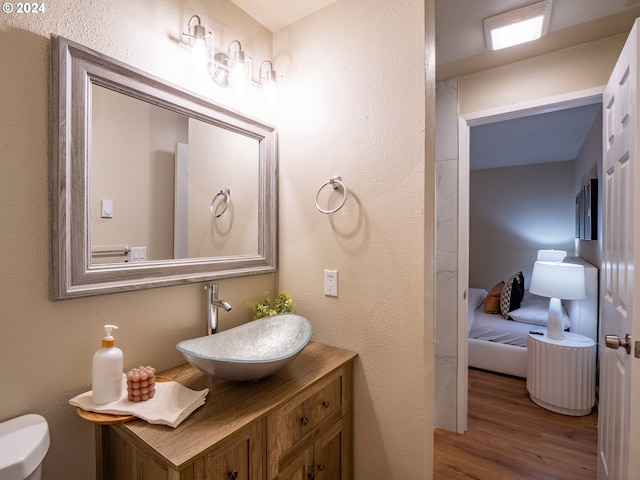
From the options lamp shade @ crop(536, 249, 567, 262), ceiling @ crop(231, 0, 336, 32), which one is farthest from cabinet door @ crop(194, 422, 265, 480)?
lamp shade @ crop(536, 249, 567, 262)

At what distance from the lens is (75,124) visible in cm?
97

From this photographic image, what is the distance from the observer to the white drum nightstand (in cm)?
242

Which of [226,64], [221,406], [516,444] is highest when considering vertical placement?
[226,64]

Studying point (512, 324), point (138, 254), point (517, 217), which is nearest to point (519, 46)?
point (138, 254)

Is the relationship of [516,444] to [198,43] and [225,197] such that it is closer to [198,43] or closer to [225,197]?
[225,197]

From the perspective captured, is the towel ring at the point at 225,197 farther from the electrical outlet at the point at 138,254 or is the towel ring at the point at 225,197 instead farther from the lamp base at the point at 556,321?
the lamp base at the point at 556,321

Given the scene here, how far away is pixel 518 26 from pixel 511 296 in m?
2.78

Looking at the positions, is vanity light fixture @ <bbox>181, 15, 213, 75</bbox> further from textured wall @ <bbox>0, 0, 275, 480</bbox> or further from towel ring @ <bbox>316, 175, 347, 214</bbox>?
towel ring @ <bbox>316, 175, 347, 214</bbox>

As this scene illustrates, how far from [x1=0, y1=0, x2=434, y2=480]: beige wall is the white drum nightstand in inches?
72.4

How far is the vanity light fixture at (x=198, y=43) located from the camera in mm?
1227

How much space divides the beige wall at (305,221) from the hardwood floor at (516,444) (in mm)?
942

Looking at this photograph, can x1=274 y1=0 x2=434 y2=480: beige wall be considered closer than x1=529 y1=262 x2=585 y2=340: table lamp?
Yes

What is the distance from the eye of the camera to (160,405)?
94cm

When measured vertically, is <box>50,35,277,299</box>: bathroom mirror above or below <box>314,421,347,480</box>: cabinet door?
above
